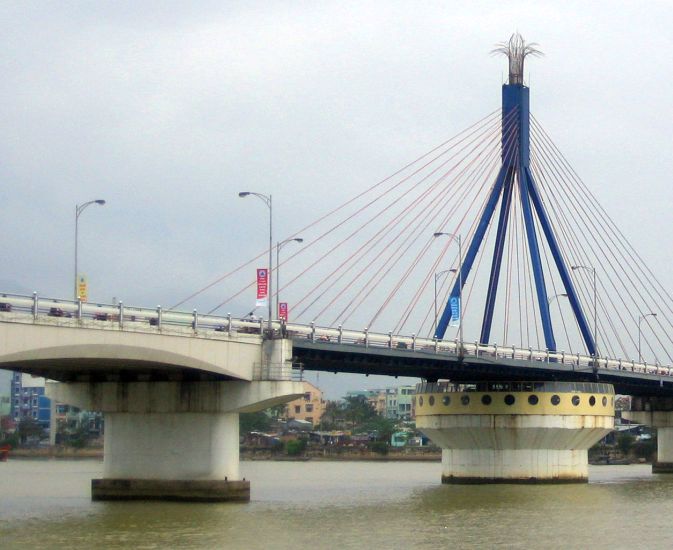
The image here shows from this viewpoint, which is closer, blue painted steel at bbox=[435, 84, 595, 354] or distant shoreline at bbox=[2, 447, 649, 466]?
blue painted steel at bbox=[435, 84, 595, 354]

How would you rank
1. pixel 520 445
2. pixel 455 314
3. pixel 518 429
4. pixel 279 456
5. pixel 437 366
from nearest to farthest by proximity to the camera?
pixel 437 366 < pixel 455 314 < pixel 518 429 < pixel 520 445 < pixel 279 456

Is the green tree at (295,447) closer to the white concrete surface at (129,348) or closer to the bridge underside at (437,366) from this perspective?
the bridge underside at (437,366)

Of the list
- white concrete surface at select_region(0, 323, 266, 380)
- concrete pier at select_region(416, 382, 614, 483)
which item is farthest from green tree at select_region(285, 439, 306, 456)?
white concrete surface at select_region(0, 323, 266, 380)

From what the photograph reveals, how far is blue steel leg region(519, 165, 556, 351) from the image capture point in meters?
82.0

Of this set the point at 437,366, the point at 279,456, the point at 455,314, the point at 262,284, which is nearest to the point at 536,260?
the point at 455,314

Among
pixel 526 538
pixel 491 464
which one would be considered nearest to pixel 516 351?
pixel 491 464

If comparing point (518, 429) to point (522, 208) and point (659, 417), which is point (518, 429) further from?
point (659, 417)

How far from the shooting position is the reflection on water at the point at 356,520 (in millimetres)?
47250

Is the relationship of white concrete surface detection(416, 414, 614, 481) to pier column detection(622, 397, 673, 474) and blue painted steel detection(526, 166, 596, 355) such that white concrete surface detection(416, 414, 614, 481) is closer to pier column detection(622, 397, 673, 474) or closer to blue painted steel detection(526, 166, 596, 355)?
blue painted steel detection(526, 166, 596, 355)

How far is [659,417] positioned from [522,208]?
3873 cm

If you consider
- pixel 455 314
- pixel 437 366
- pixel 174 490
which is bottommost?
pixel 174 490

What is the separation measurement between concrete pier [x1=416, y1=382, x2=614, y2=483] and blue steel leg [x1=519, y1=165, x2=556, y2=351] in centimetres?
298

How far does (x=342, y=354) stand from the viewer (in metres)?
70.6

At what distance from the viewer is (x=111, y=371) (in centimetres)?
6372
